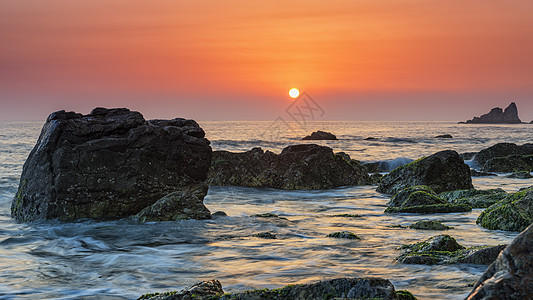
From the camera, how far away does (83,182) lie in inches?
460

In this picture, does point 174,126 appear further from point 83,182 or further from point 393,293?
point 393,293

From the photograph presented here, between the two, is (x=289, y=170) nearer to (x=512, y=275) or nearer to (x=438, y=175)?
(x=438, y=175)

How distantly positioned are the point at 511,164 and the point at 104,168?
20.0m

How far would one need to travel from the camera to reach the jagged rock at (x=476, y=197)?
1277 centimetres

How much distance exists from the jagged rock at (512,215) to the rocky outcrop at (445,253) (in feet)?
7.20

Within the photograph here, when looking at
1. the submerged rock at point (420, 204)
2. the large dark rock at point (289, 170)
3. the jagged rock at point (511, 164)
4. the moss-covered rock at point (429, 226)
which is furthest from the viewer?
the jagged rock at point (511, 164)

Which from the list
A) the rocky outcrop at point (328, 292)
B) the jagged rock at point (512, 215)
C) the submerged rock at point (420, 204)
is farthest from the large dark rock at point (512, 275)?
the submerged rock at point (420, 204)

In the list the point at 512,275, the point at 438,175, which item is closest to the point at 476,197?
the point at 438,175

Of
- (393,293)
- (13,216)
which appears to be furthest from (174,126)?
(393,293)

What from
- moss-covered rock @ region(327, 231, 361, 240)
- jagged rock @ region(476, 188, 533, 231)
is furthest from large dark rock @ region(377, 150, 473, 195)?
moss-covered rock @ region(327, 231, 361, 240)

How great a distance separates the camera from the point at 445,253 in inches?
274

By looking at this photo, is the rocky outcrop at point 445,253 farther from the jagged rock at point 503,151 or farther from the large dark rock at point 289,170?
the jagged rock at point 503,151

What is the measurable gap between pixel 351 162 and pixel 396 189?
4.56 metres

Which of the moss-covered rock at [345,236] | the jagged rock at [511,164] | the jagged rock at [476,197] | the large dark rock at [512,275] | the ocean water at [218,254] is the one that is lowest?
the ocean water at [218,254]
